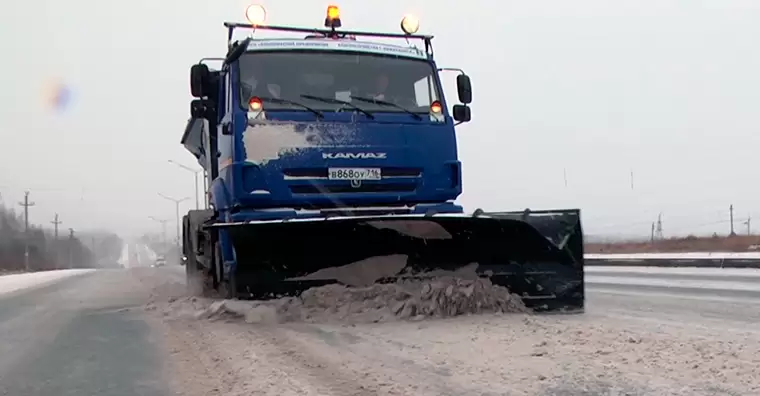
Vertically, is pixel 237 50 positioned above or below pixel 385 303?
above

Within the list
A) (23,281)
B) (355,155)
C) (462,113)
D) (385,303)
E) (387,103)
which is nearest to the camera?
(385,303)

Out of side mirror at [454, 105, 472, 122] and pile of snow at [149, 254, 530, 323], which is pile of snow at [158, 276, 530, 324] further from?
side mirror at [454, 105, 472, 122]

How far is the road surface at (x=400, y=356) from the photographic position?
3.92m

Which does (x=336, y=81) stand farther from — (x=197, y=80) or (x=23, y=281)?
(x=23, y=281)

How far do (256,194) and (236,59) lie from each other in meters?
1.52

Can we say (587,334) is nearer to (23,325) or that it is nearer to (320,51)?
(320,51)

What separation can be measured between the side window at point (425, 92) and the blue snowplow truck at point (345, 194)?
0.05m

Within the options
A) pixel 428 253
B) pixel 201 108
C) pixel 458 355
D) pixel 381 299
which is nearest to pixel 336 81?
pixel 201 108

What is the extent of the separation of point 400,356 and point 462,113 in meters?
4.09

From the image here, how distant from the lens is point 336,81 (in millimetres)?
7367

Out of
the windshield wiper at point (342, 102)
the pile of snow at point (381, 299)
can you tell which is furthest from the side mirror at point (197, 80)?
the pile of snow at point (381, 299)

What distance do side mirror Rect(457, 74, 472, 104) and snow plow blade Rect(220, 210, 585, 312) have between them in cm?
209

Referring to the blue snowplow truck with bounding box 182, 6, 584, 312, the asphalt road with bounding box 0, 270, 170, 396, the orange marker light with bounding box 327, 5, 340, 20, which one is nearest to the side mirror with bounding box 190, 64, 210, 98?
the blue snowplow truck with bounding box 182, 6, 584, 312

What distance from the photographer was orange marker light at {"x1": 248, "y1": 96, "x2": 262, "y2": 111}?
6.89m
